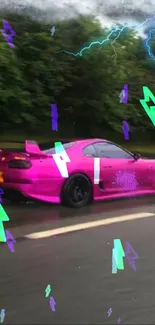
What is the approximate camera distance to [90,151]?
15.1 feet

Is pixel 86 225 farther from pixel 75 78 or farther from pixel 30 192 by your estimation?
pixel 75 78

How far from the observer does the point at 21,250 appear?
4.04 meters

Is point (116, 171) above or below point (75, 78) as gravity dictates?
below

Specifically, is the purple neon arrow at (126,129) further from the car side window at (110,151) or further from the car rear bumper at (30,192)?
the car rear bumper at (30,192)

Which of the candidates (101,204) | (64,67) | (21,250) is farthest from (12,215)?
(64,67)

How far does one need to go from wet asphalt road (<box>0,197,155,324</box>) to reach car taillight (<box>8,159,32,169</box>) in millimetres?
498

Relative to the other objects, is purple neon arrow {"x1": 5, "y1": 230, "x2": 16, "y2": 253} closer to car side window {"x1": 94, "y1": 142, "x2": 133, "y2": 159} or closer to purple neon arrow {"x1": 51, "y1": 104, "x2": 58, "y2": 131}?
car side window {"x1": 94, "y1": 142, "x2": 133, "y2": 159}

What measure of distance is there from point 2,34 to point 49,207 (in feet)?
7.64

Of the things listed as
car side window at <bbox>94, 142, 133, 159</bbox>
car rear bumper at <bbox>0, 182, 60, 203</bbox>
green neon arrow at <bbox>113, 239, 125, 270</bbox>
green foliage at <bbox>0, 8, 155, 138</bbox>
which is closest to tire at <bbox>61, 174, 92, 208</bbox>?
car rear bumper at <bbox>0, 182, 60, 203</bbox>

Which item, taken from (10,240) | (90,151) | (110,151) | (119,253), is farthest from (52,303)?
(90,151)

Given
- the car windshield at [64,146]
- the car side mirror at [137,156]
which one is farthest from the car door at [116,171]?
the car windshield at [64,146]

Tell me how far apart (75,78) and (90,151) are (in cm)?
150

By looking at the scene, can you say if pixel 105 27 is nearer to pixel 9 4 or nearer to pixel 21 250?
pixel 9 4

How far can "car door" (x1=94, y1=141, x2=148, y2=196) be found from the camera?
4.36 meters
